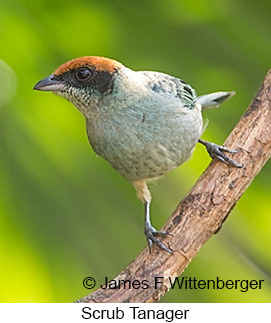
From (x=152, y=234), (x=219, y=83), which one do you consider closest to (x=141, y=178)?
(x=152, y=234)

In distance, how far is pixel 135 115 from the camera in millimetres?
Result: 2141

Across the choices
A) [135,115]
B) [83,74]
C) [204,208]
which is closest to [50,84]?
[83,74]

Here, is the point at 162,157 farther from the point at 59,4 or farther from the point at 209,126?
the point at 59,4

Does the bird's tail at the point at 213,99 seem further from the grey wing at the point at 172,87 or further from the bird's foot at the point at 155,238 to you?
the bird's foot at the point at 155,238

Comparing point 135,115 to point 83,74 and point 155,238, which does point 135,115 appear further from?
point 155,238

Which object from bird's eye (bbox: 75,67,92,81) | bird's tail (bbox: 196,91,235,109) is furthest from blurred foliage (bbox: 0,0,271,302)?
bird's eye (bbox: 75,67,92,81)

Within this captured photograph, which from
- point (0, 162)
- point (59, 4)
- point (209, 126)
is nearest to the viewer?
point (0, 162)

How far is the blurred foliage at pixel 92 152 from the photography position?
1.96m

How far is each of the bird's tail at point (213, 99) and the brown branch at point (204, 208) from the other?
0.22 metres

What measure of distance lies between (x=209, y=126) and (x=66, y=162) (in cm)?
57

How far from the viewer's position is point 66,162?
205 cm

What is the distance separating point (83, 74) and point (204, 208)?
53 centimetres

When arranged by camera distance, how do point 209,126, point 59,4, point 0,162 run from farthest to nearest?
point 209,126 → point 59,4 → point 0,162

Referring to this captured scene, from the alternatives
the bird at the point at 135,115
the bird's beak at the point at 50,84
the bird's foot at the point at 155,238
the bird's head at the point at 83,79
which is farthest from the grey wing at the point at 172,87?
the bird's foot at the point at 155,238
